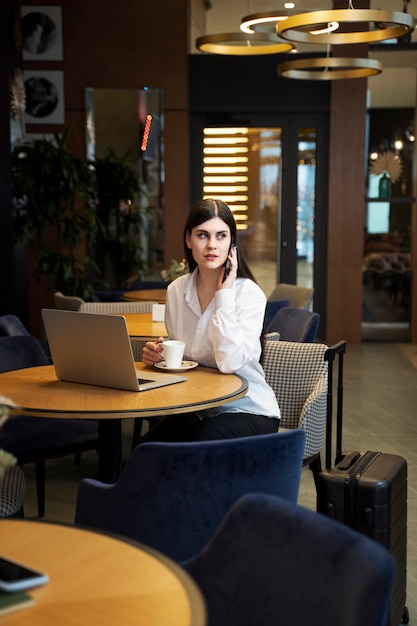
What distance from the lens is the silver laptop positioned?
123 inches

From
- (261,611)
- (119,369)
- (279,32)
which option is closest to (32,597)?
(261,611)

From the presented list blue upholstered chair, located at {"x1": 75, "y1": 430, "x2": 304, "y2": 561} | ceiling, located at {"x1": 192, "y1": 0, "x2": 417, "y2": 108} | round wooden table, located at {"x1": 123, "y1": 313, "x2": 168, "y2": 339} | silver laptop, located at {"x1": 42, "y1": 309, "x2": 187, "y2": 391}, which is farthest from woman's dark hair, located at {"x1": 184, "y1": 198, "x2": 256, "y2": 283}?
ceiling, located at {"x1": 192, "y1": 0, "x2": 417, "y2": 108}

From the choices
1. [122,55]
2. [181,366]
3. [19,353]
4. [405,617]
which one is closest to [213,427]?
[181,366]

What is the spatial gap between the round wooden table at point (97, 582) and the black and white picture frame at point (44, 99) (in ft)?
29.0

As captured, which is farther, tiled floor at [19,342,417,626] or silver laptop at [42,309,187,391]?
tiled floor at [19,342,417,626]

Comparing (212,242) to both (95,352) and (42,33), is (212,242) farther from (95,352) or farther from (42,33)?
(42,33)

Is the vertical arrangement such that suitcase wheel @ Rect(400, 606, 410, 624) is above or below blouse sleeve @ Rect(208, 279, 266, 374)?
below

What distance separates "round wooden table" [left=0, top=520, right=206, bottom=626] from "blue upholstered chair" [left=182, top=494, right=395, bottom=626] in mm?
189

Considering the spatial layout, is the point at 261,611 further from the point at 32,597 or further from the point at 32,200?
the point at 32,200

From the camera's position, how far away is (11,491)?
10.6 ft

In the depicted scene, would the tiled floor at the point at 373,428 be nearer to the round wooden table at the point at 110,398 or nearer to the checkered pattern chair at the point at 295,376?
the checkered pattern chair at the point at 295,376

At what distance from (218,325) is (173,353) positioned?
0.23 meters

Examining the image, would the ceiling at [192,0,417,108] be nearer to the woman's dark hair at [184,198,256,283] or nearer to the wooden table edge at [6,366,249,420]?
the woman's dark hair at [184,198,256,283]

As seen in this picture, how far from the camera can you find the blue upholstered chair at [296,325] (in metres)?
5.30
